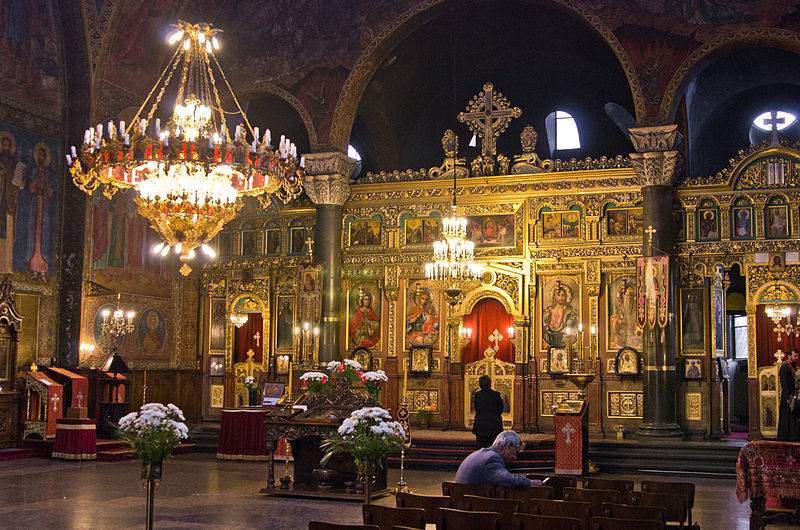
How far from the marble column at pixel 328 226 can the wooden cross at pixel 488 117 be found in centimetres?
296

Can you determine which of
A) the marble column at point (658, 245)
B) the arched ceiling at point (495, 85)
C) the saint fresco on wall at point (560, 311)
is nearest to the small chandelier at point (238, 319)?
the arched ceiling at point (495, 85)

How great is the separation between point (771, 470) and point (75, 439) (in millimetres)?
Result: 12104

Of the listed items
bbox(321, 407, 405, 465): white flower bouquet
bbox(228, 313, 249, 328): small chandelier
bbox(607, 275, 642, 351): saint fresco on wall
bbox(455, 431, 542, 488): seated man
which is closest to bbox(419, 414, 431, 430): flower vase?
bbox(607, 275, 642, 351): saint fresco on wall

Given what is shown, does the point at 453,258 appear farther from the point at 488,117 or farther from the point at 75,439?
the point at 75,439

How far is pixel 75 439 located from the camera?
16.8m

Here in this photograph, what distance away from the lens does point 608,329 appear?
1959 cm

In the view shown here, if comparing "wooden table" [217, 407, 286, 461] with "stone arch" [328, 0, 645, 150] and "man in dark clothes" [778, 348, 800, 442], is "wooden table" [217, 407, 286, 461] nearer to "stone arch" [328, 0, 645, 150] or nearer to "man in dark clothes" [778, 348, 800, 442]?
"stone arch" [328, 0, 645, 150]

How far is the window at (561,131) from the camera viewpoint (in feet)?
83.9

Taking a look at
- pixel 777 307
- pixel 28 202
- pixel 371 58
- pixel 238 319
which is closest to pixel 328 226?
pixel 238 319

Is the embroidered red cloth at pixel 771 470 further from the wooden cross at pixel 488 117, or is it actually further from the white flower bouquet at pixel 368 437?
the wooden cross at pixel 488 117

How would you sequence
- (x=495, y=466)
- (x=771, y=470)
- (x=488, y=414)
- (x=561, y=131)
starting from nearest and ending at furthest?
(x=495, y=466) → (x=771, y=470) → (x=488, y=414) → (x=561, y=131)

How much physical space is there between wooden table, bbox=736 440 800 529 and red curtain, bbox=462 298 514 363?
10.8 meters

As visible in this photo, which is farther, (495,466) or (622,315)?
(622,315)

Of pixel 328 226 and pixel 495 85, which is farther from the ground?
pixel 495 85
